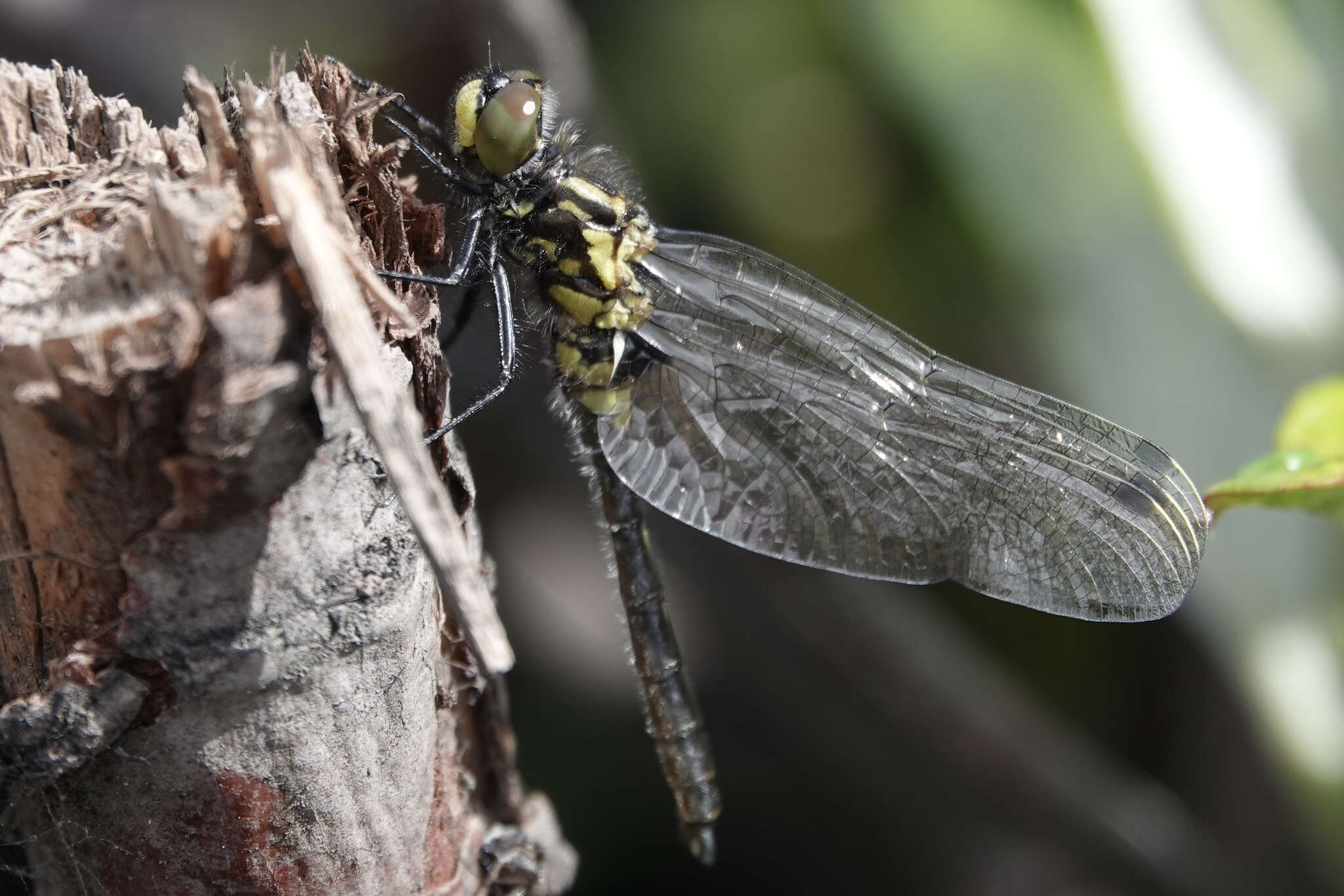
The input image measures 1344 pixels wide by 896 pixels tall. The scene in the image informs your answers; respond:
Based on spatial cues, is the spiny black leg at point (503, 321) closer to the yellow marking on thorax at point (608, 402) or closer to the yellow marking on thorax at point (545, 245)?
the yellow marking on thorax at point (545, 245)

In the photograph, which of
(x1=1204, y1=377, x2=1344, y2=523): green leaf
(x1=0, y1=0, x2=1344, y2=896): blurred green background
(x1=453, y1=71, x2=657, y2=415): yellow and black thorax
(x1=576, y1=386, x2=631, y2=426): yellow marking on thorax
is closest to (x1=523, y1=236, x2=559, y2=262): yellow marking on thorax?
(x1=453, y1=71, x2=657, y2=415): yellow and black thorax

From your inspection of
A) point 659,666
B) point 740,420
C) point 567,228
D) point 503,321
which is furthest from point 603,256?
point 659,666

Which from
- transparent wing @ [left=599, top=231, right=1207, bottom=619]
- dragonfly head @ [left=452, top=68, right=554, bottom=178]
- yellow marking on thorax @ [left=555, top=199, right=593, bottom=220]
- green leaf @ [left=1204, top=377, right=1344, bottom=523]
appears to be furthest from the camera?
yellow marking on thorax @ [left=555, top=199, right=593, bottom=220]

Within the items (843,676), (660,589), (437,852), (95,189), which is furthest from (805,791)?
(95,189)

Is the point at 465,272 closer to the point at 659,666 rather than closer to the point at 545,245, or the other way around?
the point at 545,245

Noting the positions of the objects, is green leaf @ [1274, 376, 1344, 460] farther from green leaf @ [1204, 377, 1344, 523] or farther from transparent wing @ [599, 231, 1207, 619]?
transparent wing @ [599, 231, 1207, 619]

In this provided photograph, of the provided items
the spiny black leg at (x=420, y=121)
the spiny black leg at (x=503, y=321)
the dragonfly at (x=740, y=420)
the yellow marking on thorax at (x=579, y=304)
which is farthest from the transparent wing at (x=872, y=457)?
the spiny black leg at (x=420, y=121)
